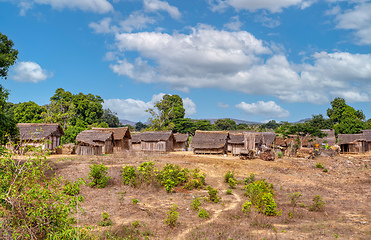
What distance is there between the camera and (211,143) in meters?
35.7

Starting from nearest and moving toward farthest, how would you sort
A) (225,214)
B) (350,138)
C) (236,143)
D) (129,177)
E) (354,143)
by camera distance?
(225,214) < (129,177) < (236,143) < (354,143) < (350,138)

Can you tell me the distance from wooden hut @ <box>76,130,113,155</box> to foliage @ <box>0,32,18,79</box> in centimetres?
1527

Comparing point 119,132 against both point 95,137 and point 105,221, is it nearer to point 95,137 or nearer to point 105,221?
point 95,137

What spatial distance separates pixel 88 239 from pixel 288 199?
364 inches

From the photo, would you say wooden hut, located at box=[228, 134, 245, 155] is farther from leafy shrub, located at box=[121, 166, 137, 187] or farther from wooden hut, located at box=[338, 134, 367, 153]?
leafy shrub, located at box=[121, 166, 137, 187]

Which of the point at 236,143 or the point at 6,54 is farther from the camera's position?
the point at 236,143

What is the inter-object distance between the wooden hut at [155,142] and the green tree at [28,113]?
78.9ft

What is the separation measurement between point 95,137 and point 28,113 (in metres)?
26.8

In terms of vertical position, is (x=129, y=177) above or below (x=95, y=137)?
below

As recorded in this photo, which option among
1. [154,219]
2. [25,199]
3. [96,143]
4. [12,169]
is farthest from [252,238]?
[96,143]

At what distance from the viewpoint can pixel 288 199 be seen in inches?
500

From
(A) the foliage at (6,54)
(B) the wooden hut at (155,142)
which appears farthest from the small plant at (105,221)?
(B) the wooden hut at (155,142)

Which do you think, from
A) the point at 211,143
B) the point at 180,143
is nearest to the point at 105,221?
the point at 211,143

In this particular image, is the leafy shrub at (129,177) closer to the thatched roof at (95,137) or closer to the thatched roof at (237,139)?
the thatched roof at (95,137)
